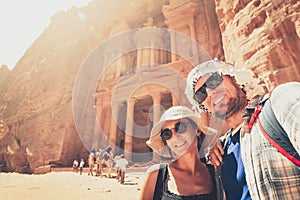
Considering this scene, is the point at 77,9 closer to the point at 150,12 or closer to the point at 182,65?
the point at 150,12

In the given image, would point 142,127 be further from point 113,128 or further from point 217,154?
point 217,154

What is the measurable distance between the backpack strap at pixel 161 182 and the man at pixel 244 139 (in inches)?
16.8

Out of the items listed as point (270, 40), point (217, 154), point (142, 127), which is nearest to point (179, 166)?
point (217, 154)

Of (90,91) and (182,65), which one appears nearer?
(182,65)

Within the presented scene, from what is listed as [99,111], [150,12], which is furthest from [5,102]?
[150,12]

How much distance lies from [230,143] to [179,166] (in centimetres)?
51

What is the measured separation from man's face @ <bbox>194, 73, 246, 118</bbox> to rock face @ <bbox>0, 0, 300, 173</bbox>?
4.63m

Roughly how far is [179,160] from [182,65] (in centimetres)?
1423

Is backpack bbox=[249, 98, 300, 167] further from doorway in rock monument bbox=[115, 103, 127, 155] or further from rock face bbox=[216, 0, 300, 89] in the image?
doorway in rock monument bbox=[115, 103, 127, 155]

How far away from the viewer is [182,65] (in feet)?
50.4

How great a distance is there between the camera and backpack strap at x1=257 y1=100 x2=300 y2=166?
0.79m

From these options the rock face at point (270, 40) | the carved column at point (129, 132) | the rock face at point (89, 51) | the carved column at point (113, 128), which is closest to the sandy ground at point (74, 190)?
the rock face at point (270, 40)

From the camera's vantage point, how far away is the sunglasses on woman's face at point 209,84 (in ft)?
5.13

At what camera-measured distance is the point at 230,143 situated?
1385mm
